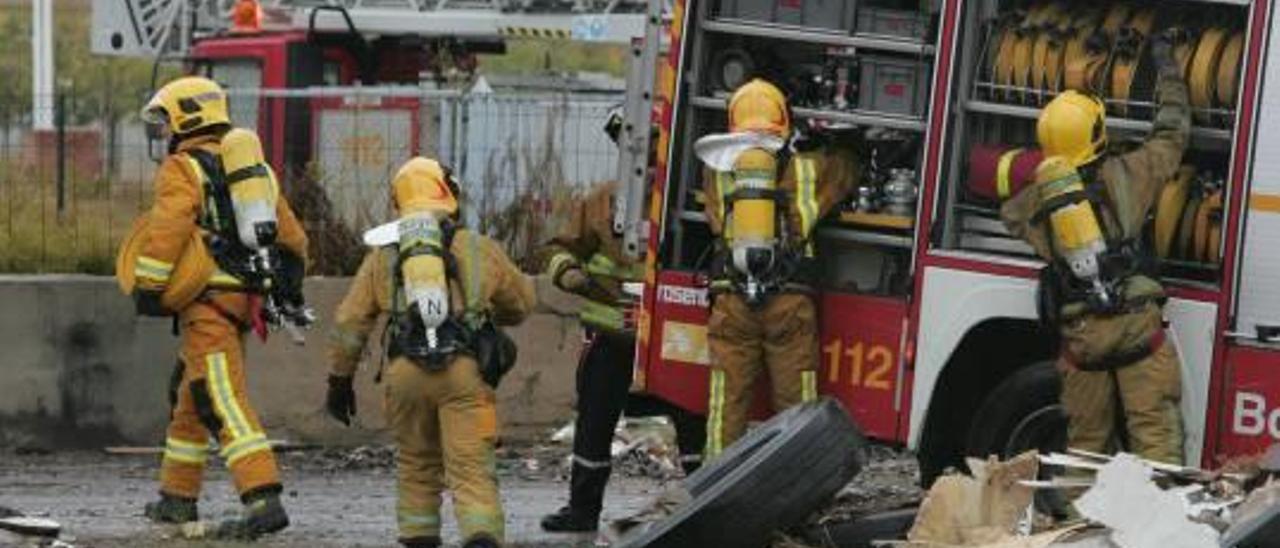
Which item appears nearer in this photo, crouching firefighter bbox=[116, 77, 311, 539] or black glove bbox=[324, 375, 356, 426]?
black glove bbox=[324, 375, 356, 426]

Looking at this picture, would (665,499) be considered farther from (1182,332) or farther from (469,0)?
(469,0)

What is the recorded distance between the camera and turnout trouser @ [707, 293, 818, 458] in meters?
10.7

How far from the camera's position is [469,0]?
20.8 m

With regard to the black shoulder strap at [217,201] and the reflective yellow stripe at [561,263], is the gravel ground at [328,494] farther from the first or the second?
the black shoulder strap at [217,201]

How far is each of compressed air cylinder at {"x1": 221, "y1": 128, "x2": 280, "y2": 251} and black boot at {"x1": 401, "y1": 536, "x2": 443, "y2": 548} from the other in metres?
1.34

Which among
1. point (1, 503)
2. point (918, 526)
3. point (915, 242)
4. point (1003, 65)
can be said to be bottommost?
point (1, 503)

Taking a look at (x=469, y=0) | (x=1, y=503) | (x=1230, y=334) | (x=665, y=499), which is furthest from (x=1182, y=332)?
(x=469, y=0)

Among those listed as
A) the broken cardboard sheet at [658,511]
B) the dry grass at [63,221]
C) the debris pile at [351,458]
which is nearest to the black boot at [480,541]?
the broken cardboard sheet at [658,511]

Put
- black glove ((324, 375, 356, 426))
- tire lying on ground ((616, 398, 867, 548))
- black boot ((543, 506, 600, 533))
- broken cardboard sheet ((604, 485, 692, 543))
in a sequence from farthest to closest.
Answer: black boot ((543, 506, 600, 533)) < black glove ((324, 375, 356, 426)) < broken cardboard sheet ((604, 485, 692, 543)) < tire lying on ground ((616, 398, 867, 548))

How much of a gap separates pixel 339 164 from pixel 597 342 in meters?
3.80

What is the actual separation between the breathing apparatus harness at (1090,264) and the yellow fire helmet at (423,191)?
6.60 feet

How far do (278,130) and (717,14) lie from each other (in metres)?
5.62

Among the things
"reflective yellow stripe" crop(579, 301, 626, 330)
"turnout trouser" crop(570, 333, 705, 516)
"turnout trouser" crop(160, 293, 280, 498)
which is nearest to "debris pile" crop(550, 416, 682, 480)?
"turnout trouser" crop(570, 333, 705, 516)

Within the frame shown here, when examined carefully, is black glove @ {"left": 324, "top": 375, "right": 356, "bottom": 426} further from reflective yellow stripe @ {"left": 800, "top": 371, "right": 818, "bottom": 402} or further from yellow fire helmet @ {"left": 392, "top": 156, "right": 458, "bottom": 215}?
reflective yellow stripe @ {"left": 800, "top": 371, "right": 818, "bottom": 402}
